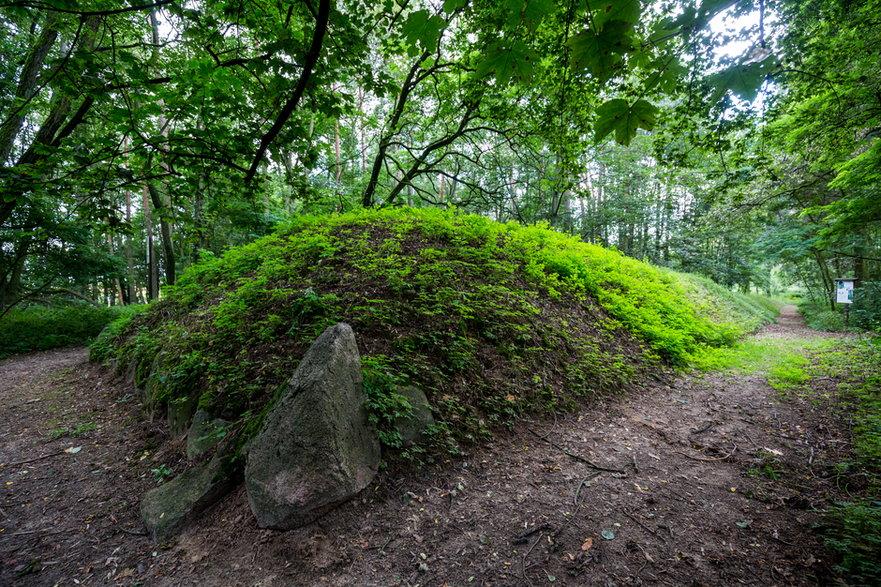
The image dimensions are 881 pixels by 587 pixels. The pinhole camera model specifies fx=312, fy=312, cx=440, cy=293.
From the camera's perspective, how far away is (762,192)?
28.4 feet

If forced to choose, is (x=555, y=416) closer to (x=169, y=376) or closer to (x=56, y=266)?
(x=169, y=376)

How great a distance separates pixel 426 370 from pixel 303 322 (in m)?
1.64

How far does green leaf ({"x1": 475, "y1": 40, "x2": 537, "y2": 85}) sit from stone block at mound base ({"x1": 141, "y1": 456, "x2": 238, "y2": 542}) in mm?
3495

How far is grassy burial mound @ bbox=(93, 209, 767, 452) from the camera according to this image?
11.2 feet

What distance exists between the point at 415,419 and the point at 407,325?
1.22 meters

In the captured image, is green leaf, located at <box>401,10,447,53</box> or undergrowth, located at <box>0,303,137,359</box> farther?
undergrowth, located at <box>0,303,137,359</box>

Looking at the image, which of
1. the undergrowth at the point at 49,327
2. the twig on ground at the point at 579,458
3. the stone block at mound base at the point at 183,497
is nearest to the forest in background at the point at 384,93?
the undergrowth at the point at 49,327

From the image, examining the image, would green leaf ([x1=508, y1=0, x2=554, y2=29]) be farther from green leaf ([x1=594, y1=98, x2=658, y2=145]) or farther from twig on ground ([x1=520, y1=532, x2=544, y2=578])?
twig on ground ([x1=520, y1=532, x2=544, y2=578])

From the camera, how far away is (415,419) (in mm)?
3115

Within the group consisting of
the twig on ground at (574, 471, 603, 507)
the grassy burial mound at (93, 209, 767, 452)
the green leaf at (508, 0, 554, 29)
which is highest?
the green leaf at (508, 0, 554, 29)

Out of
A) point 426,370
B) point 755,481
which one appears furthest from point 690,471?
point 426,370

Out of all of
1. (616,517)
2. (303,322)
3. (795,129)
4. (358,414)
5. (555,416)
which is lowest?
(616,517)

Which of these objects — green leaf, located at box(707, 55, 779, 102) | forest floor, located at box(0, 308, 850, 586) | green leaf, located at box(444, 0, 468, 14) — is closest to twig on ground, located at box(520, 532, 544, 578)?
forest floor, located at box(0, 308, 850, 586)

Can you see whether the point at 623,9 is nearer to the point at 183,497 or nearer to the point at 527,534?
the point at 527,534
